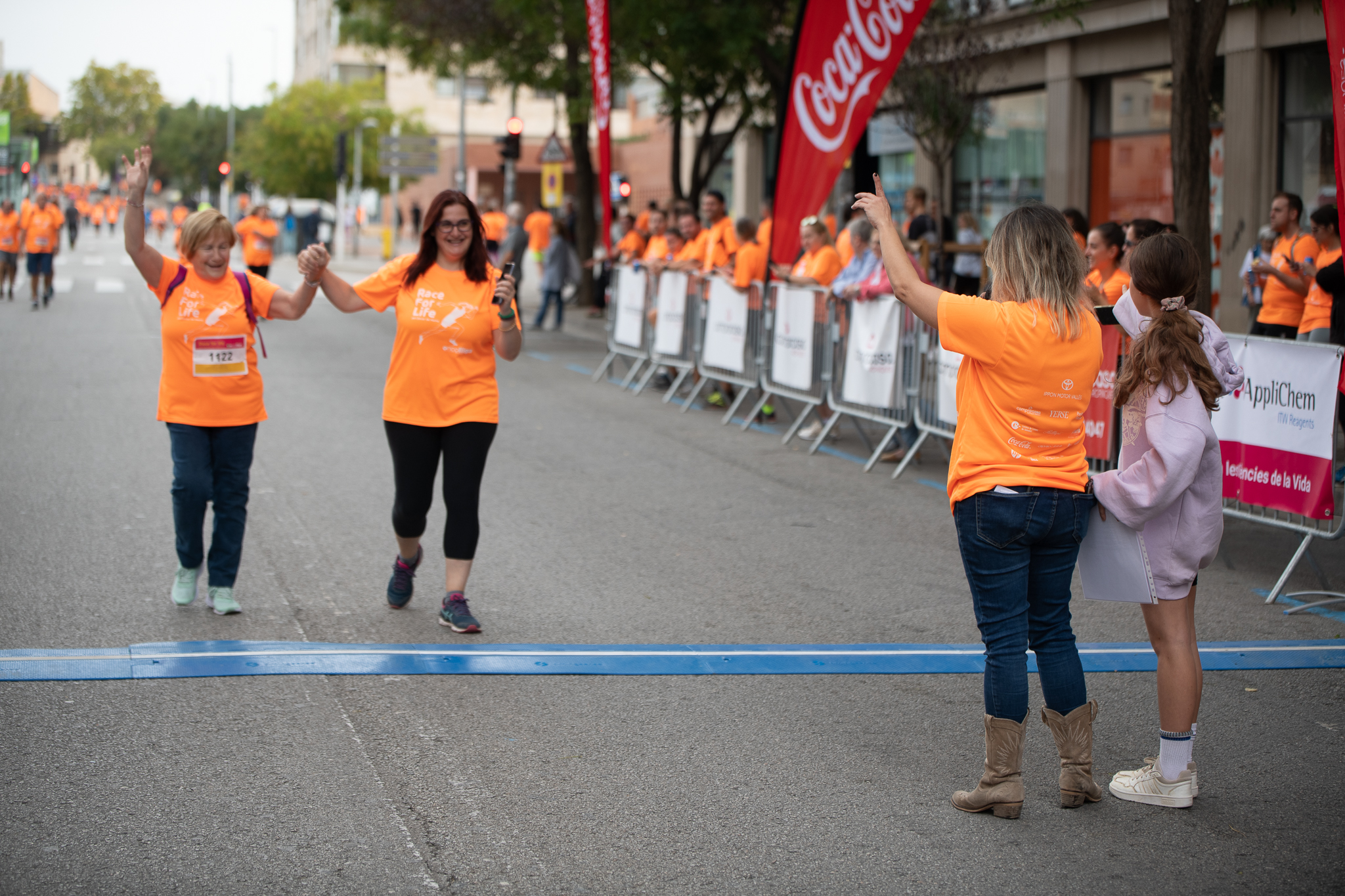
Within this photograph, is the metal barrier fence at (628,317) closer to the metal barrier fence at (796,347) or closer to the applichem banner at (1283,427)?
the metal barrier fence at (796,347)

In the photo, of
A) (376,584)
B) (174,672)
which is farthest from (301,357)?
(174,672)

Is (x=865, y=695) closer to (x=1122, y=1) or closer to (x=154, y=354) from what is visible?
(x=154, y=354)

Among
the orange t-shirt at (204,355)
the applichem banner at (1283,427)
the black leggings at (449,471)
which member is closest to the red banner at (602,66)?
the applichem banner at (1283,427)

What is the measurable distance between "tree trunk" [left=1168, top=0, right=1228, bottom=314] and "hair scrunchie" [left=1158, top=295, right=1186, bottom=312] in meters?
6.24

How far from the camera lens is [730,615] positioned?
6.44 meters

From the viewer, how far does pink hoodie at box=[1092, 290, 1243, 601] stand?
13.6ft

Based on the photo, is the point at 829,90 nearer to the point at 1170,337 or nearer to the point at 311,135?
the point at 1170,337

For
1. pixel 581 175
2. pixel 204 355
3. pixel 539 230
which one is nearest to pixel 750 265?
pixel 204 355

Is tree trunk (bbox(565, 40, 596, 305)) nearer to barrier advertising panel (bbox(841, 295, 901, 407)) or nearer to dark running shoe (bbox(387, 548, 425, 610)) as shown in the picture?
barrier advertising panel (bbox(841, 295, 901, 407))

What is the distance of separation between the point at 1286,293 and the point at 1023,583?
855cm

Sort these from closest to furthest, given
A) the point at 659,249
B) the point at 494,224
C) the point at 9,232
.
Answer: the point at 659,249, the point at 494,224, the point at 9,232

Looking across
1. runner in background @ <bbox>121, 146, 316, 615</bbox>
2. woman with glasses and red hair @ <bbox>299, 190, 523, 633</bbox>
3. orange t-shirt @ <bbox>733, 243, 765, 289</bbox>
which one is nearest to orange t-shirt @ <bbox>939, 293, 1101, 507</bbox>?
woman with glasses and red hair @ <bbox>299, 190, 523, 633</bbox>

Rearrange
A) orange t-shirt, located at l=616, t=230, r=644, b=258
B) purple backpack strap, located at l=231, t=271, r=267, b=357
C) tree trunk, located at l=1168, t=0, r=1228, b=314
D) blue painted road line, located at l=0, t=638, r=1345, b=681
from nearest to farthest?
blue painted road line, located at l=0, t=638, r=1345, b=681 → purple backpack strap, located at l=231, t=271, r=267, b=357 → tree trunk, located at l=1168, t=0, r=1228, b=314 → orange t-shirt, located at l=616, t=230, r=644, b=258

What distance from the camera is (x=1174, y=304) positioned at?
168 inches
